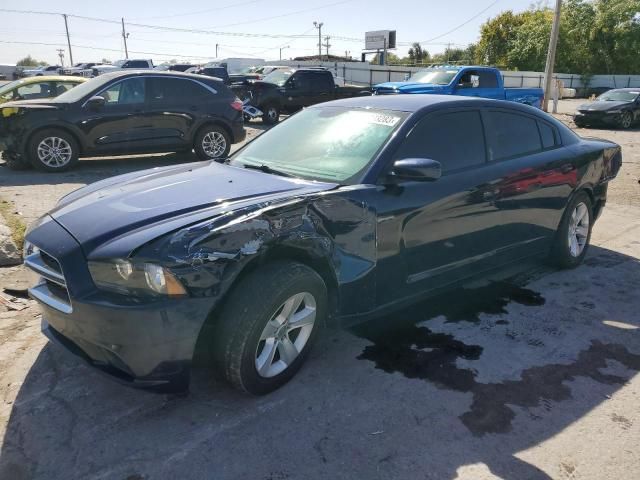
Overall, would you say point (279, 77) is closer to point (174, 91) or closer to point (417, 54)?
point (174, 91)

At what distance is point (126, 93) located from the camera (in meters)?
9.38

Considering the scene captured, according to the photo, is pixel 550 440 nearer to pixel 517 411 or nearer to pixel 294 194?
pixel 517 411

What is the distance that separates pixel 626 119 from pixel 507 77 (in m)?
20.5

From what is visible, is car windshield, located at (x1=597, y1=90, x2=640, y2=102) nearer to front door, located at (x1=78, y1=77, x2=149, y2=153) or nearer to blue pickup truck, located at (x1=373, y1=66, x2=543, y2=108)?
blue pickup truck, located at (x1=373, y1=66, x2=543, y2=108)

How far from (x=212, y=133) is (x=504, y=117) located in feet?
23.1

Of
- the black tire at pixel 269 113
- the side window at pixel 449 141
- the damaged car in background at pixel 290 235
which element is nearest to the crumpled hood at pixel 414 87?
the black tire at pixel 269 113

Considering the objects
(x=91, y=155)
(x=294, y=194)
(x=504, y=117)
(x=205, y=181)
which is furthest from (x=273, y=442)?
(x=91, y=155)

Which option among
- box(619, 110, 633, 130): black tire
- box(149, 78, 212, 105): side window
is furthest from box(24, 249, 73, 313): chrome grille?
box(619, 110, 633, 130): black tire

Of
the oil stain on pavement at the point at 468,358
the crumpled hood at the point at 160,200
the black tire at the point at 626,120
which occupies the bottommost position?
the oil stain on pavement at the point at 468,358

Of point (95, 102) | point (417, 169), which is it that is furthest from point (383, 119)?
point (95, 102)

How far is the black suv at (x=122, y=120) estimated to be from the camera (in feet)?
29.0

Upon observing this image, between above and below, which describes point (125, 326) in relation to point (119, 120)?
below

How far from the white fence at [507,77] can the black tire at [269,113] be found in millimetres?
20880

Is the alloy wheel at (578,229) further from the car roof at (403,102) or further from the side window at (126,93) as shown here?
the side window at (126,93)
